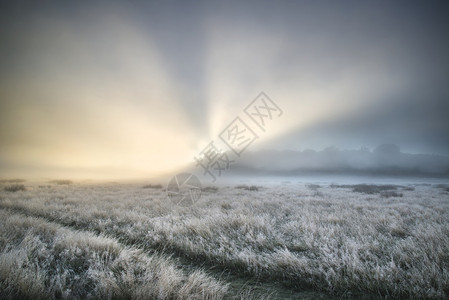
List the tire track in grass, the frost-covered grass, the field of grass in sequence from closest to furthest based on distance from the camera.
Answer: the frost-covered grass < the field of grass < the tire track in grass

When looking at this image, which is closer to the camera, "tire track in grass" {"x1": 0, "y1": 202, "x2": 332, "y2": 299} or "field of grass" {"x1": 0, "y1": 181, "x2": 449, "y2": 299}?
"field of grass" {"x1": 0, "y1": 181, "x2": 449, "y2": 299}

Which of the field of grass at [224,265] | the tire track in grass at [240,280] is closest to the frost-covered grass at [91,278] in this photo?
the field of grass at [224,265]

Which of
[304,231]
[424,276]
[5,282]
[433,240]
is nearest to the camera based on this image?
[5,282]

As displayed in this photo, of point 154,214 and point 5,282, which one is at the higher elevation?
point 5,282

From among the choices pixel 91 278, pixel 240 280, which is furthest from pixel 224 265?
pixel 91 278

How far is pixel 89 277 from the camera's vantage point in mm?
3018

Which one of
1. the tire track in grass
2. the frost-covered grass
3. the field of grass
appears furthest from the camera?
the tire track in grass

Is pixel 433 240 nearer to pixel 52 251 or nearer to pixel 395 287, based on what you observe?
pixel 395 287

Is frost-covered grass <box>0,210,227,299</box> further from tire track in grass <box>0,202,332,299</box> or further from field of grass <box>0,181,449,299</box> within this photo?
tire track in grass <box>0,202,332,299</box>

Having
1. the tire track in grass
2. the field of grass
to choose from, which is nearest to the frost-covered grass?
the field of grass

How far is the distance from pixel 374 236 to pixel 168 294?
5565 mm

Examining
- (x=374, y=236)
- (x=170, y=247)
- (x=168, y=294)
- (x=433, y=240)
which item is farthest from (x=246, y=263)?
(x=433, y=240)

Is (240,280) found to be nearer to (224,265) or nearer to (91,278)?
(224,265)

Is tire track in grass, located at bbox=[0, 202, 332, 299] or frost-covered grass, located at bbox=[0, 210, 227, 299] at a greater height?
frost-covered grass, located at bbox=[0, 210, 227, 299]
